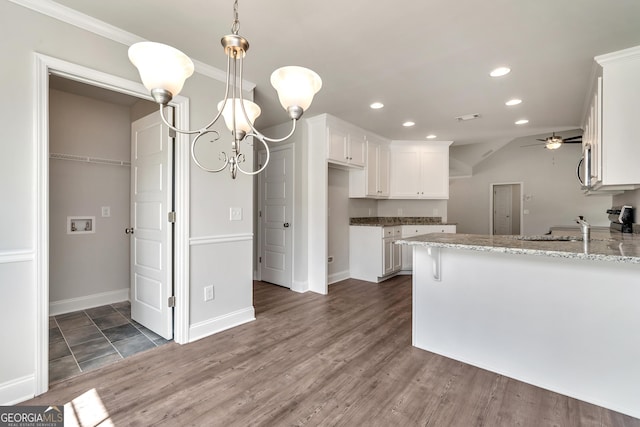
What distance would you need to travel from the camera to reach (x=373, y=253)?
471 centimetres

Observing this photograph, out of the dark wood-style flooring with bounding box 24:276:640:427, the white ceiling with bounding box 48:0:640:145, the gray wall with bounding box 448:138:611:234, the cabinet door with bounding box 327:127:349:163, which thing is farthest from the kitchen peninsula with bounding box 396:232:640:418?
the gray wall with bounding box 448:138:611:234

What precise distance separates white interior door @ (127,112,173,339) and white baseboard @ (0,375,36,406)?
91 centimetres

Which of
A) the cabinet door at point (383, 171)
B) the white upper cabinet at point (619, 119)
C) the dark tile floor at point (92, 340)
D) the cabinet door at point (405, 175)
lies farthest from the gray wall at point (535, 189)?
the dark tile floor at point (92, 340)

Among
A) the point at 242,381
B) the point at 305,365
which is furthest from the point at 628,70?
the point at 242,381

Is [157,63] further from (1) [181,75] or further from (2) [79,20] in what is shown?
(2) [79,20]

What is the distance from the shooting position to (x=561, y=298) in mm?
1926

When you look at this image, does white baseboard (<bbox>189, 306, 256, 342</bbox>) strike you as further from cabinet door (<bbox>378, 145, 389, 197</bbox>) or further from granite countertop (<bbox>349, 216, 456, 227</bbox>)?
cabinet door (<bbox>378, 145, 389, 197</bbox>)

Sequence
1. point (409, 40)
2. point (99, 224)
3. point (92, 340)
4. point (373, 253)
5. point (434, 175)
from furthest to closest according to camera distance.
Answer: point (434, 175) → point (373, 253) → point (99, 224) → point (92, 340) → point (409, 40)

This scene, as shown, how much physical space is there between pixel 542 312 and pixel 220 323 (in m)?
2.66

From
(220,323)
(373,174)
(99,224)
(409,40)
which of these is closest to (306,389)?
(220,323)

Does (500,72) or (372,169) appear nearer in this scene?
(500,72)

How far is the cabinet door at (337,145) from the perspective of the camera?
4.05m

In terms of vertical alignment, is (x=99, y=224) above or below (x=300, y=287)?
above
